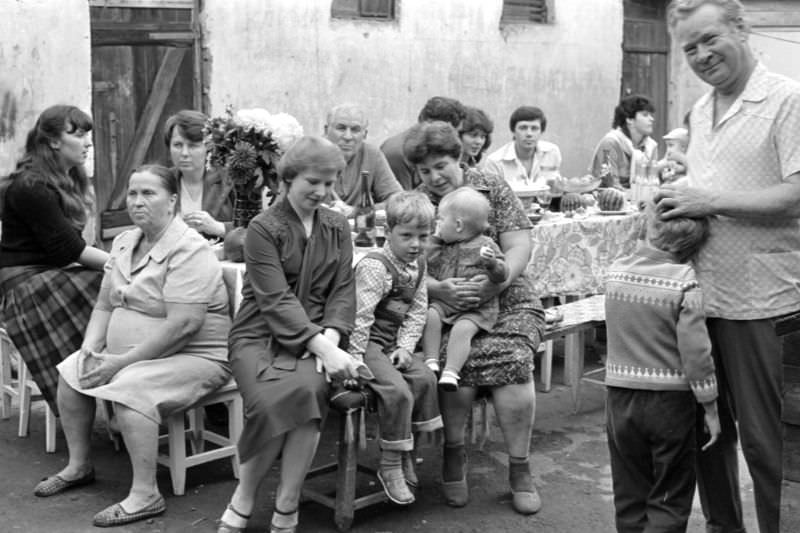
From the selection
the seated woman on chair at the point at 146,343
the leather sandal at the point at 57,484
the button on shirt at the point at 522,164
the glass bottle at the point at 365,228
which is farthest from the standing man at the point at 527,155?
the leather sandal at the point at 57,484

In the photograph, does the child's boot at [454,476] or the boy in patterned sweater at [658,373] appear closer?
the boy in patterned sweater at [658,373]

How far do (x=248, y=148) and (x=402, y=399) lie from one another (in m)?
1.39

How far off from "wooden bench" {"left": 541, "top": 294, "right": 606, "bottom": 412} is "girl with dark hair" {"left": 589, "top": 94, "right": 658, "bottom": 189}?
7.96ft

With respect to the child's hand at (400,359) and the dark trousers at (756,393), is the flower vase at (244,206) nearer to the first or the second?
the child's hand at (400,359)

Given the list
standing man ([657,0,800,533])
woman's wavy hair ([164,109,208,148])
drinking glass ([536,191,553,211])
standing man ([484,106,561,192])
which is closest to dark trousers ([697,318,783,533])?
standing man ([657,0,800,533])

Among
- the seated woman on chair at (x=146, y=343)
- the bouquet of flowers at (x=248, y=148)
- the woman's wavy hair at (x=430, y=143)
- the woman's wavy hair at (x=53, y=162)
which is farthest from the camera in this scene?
the woman's wavy hair at (x=53, y=162)

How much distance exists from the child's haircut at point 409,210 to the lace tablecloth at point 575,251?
6.97 feet

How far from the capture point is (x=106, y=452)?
5.33 m

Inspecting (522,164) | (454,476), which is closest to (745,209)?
(454,476)

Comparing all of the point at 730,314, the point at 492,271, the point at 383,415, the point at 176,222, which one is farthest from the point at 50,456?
the point at 730,314

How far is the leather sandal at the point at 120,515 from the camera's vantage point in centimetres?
441

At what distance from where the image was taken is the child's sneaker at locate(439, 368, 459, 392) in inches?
181

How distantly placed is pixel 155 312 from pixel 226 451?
0.72 metres

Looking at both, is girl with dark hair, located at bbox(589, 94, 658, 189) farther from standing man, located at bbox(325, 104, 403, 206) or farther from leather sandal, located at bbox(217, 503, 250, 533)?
leather sandal, located at bbox(217, 503, 250, 533)
